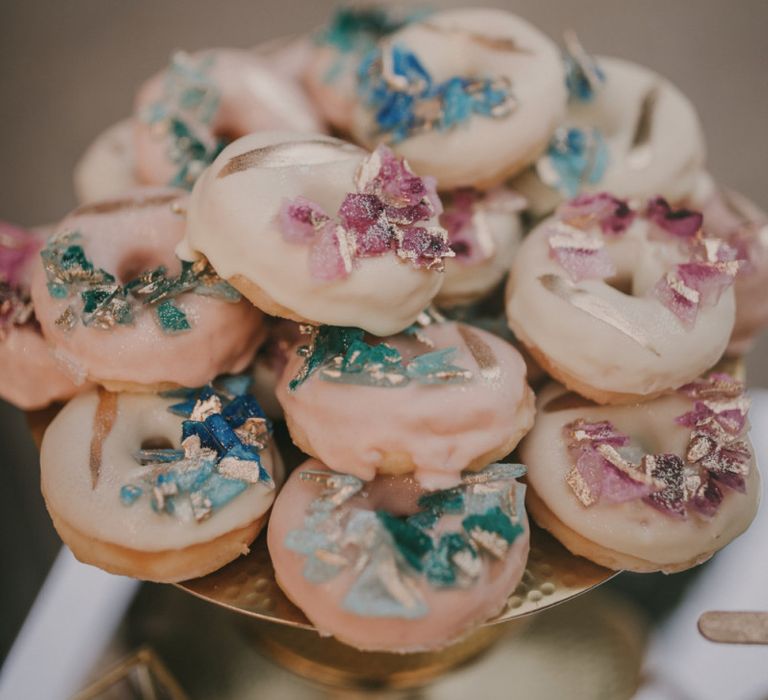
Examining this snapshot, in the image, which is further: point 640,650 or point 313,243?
point 640,650

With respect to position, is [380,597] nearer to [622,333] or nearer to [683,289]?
[622,333]

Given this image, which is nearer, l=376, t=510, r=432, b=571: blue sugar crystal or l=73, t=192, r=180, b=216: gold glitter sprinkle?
l=376, t=510, r=432, b=571: blue sugar crystal

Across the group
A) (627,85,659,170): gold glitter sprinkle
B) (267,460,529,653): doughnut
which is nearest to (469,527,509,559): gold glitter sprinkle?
(267,460,529,653): doughnut

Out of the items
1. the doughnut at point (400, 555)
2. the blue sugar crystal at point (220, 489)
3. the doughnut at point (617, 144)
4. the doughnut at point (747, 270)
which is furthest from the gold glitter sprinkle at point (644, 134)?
the blue sugar crystal at point (220, 489)

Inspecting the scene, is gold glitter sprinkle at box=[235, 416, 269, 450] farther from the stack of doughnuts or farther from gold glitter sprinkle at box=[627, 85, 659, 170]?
gold glitter sprinkle at box=[627, 85, 659, 170]

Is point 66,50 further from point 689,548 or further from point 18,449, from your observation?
point 689,548

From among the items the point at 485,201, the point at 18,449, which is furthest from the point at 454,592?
the point at 18,449

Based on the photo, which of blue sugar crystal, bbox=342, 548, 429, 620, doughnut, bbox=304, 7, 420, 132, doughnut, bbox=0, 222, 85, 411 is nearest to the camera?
blue sugar crystal, bbox=342, 548, 429, 620
